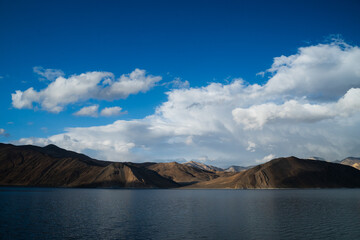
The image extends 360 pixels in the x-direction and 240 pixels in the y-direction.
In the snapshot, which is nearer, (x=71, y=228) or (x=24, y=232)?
(x=24, y=232)

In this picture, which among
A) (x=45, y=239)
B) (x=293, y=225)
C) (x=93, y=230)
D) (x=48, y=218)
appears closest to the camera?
(x=45, y=239)

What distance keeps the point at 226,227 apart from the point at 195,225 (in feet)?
16.3

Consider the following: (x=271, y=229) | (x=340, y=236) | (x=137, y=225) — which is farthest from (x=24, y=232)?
(x=340, y=236)

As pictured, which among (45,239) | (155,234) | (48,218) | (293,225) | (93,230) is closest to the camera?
(45,239)

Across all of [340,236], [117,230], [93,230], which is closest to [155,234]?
[117,230]

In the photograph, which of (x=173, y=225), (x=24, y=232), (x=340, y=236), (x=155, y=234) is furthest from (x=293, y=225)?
(x=24, y=232)

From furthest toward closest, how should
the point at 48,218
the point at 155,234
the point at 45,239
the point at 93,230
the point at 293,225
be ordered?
Answer: the point at 48,218 < the point at 293,225 < the point at 93,230 < the point at 155,234 < the point at 45,239

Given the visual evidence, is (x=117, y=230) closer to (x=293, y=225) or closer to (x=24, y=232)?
(x=24, y=232)

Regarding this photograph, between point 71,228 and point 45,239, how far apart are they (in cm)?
697

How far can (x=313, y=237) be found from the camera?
33.9 metres

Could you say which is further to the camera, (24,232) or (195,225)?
(195,225)

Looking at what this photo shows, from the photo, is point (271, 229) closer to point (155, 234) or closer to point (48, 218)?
point (155, 234)

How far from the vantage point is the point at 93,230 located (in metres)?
38.5

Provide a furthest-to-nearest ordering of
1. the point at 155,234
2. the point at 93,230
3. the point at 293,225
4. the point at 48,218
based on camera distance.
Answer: the point at 48,218 → the point at 293,225 → the point at 93,230 → the point at 155,234
